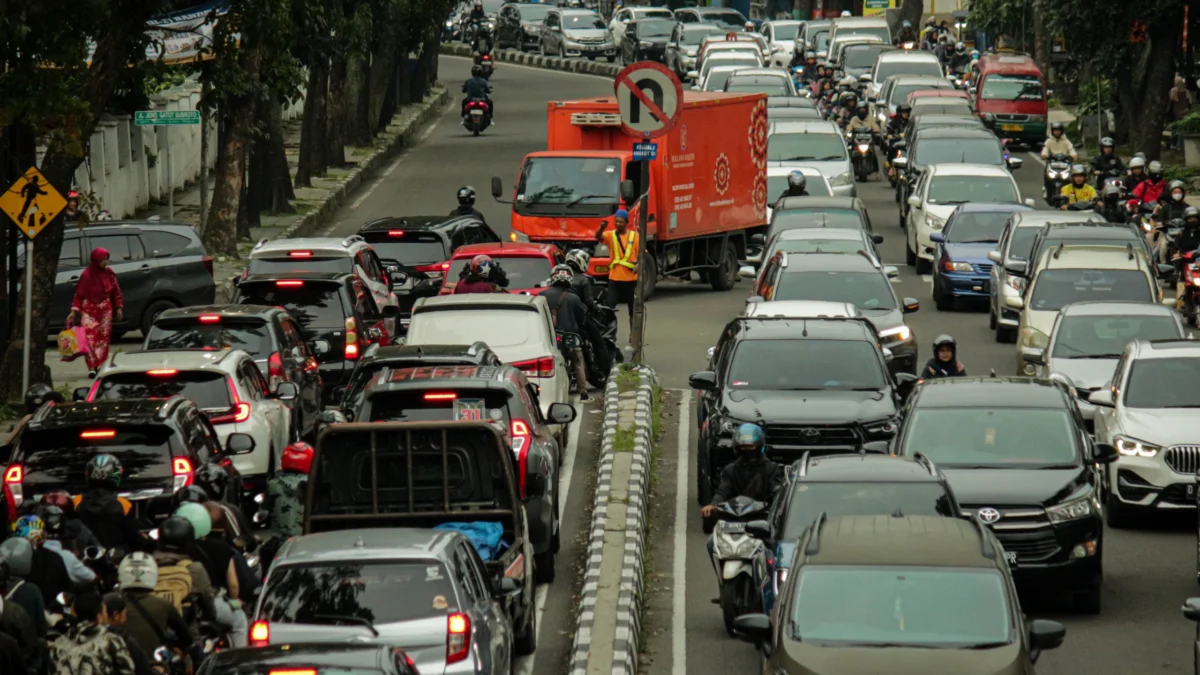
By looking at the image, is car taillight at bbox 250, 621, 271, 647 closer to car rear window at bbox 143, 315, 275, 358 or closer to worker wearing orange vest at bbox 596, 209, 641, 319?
car rear window at bbox 143, 315, 275, 358

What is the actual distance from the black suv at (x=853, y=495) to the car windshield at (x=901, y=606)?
7.49 feet

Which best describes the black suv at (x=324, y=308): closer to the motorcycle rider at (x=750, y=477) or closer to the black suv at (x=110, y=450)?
the black suv at (x=110, y=450)

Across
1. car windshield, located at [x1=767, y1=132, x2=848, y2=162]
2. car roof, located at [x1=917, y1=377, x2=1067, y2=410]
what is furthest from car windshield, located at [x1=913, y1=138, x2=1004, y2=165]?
car roof, located at [x1=917, y1=377, x2=1067, y2=410]

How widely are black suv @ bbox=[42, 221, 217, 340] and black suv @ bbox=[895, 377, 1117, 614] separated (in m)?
13.9

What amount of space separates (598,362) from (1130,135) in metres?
27.1

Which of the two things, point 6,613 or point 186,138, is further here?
point 186,138

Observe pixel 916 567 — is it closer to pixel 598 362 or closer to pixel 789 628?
pixel 789 628

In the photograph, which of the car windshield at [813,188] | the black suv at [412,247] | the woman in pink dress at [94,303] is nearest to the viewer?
the woman in pink dress at [94,303]

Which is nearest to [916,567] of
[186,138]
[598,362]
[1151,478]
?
[1151,478]

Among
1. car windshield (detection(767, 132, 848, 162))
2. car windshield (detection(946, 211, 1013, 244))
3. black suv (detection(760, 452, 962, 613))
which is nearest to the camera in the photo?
black suv (detection(760, 452, 962, 613))

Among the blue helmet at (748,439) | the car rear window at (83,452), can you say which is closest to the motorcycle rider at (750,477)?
the blue helmet at (748,439)

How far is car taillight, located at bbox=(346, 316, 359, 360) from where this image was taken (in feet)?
71.9

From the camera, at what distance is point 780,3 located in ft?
340

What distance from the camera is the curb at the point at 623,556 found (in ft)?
43.8
